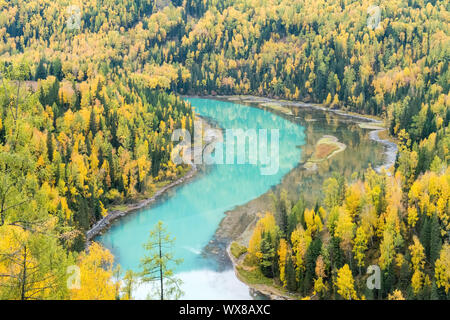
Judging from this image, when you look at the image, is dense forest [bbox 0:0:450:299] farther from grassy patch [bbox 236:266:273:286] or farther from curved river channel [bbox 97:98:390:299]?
curved river channel [bbox 97:98:390:299]

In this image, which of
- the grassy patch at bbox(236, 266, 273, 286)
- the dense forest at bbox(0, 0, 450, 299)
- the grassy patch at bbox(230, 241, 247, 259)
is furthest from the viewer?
the grassy patch at bbox(230, 241, 247, 259)

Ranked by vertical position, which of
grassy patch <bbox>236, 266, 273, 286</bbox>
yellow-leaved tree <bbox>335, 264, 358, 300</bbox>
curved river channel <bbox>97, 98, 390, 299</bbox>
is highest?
yellow-leaved tree <bbox>335, 264, 358, 300</bbox>

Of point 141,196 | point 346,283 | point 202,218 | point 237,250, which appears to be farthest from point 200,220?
point 346,283

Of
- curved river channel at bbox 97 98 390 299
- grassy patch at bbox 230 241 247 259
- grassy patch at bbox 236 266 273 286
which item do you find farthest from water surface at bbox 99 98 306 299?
grassy patch at bbox 230 241 247 259

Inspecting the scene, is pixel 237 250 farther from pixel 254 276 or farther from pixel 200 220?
pixel 200 220

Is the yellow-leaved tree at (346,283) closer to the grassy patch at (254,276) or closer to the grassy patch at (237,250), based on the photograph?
the grassy patch at (254,276)

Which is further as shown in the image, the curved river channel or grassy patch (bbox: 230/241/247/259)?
grassy patch (bbox: 230/241/247/259)

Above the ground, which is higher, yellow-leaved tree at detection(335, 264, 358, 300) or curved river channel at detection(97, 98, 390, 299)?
yellow-leaved tree at detection(335, 264, 358, 300)
